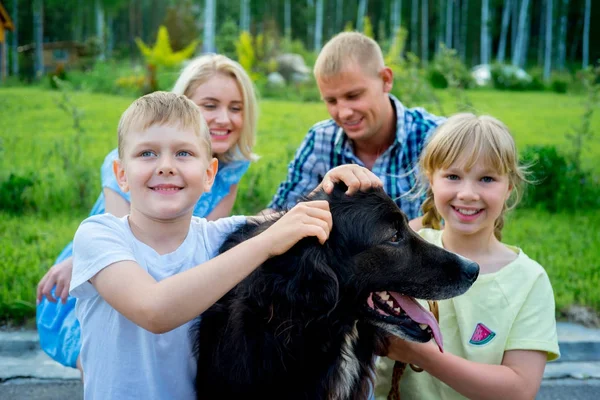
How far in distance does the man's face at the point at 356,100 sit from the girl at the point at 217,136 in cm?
53

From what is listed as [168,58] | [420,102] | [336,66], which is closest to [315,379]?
[336,66]

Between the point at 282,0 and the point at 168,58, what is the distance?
15.5m

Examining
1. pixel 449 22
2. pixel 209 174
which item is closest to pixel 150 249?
pixel 209 174

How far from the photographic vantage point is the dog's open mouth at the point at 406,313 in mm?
2270

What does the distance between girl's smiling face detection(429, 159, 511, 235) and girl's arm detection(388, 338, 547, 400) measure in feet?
1.94

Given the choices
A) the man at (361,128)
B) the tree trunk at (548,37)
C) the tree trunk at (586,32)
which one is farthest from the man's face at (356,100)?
the tree trunk at (548,37)

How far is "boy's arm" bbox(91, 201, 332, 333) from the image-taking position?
179 centimetres

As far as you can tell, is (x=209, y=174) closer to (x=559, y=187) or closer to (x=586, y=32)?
(x=559, y=187)

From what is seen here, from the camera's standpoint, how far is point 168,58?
21.3m

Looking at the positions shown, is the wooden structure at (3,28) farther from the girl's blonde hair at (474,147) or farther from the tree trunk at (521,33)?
the tree trunk at (521,33)

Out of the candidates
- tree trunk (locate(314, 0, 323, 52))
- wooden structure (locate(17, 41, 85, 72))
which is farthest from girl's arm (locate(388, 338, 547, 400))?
tree trunk (locate(314, 0, 323, 52))

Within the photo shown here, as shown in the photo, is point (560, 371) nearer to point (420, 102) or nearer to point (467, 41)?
point (420, 102)

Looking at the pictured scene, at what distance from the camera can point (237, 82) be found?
3.71m

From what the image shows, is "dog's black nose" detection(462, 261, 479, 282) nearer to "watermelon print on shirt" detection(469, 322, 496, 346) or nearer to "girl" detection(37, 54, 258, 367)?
"watermelon print on shirt" detection(469, 322, 496, 346)
